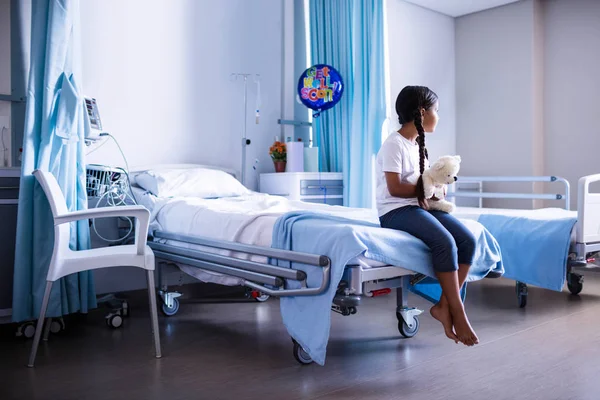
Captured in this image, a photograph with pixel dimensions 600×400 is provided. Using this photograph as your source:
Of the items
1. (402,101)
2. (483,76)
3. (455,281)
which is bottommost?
(455,281)

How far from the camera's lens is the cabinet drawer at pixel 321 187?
435 cm

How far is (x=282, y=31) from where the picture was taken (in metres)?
4.88

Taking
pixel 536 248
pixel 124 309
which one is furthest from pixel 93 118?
pixel 536 248

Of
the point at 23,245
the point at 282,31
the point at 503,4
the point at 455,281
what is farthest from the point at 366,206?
the point at 503,4

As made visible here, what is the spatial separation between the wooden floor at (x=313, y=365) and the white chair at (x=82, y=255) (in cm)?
21

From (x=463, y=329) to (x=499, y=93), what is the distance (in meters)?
4.25

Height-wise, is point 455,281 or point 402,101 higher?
point 402,101

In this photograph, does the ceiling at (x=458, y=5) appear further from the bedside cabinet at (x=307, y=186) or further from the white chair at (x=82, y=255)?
the white chair at (x=82, y=255)

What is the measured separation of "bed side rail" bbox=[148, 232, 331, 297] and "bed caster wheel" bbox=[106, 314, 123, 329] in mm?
400

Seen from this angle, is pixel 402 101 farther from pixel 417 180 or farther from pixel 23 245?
pixel 23 245

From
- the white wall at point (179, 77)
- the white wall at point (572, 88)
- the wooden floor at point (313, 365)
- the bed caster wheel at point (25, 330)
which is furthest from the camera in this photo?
the white wall at point (572, 88)

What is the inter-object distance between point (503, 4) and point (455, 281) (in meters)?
4.43

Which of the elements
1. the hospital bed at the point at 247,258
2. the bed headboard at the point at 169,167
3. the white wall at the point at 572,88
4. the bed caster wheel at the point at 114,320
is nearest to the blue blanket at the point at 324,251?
the hospital bed at the point at 247,258

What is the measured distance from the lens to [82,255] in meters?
2.54
